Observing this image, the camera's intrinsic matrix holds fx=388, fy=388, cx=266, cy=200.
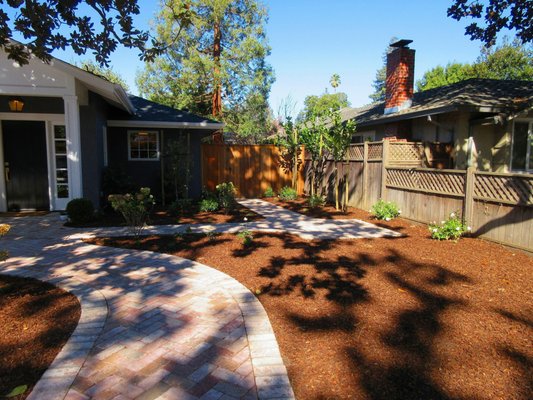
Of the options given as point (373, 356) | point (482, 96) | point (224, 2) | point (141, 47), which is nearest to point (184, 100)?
point (224, 2)

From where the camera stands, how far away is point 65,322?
12.0 ft

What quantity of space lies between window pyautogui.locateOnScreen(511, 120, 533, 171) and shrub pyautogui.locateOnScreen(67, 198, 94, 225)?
1127 cm

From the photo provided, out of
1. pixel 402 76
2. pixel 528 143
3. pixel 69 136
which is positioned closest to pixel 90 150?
pixel 69 136

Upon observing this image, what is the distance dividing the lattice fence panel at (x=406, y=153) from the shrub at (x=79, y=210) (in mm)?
7464

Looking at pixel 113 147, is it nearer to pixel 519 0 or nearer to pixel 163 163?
pixel 163 163

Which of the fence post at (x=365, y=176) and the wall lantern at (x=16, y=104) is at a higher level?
the wall lantern at (x=16, y=104)

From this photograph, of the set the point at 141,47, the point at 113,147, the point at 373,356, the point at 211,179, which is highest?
the point at 141,47

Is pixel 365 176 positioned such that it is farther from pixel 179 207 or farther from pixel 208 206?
pixel 179 207

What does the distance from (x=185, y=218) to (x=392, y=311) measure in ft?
21.7

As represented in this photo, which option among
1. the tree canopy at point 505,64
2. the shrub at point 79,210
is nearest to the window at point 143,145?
the shrub at point 79,210

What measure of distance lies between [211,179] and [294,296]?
10811 mm

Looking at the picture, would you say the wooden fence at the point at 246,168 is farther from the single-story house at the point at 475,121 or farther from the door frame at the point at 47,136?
the door frame at the point at 47,136

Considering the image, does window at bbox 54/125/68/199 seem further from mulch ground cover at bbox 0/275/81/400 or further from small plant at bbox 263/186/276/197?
small plant at bbox 263/186/276/197

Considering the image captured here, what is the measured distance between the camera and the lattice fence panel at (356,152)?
37.2 feet
